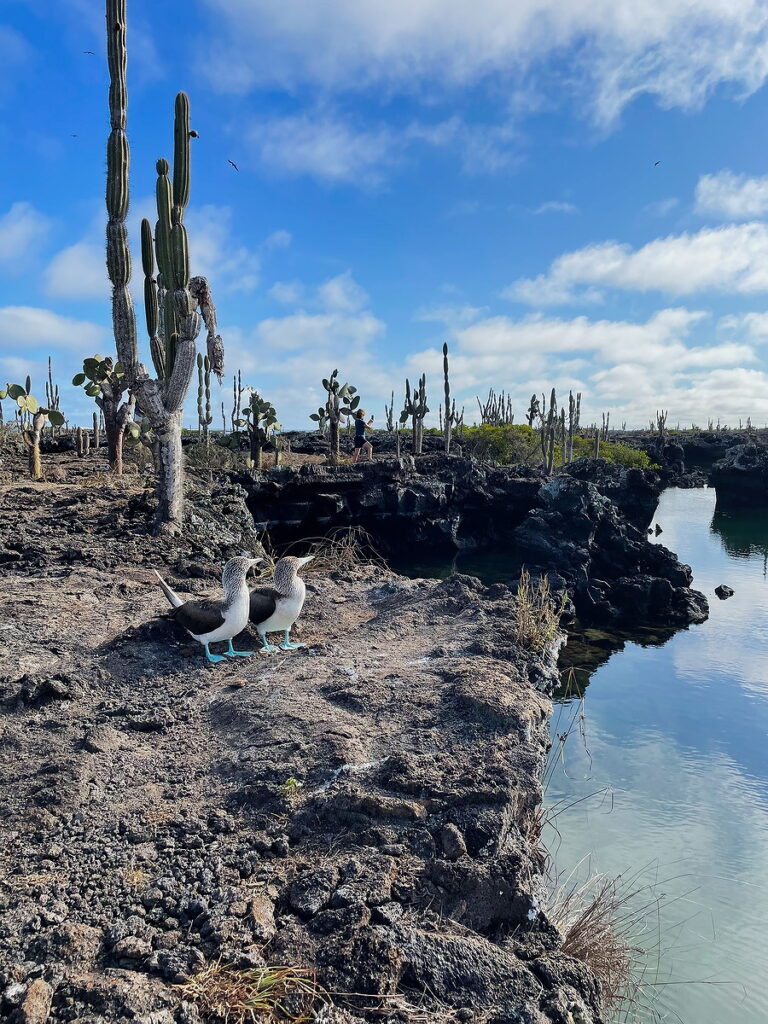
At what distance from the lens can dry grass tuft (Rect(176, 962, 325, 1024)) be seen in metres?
2.19

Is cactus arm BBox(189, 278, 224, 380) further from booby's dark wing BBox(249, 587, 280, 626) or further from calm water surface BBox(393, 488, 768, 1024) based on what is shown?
calm water surface BBox(393, 488, 768, 1024)

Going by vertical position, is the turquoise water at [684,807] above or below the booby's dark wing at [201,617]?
below

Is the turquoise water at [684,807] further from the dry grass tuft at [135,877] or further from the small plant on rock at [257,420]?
the small plant on rock at [257,420]

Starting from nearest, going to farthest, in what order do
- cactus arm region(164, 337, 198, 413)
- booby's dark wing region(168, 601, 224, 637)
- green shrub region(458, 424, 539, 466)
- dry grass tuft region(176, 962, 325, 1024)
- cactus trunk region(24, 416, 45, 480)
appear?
1. dry grass tuft region(176, 962, 325, 1024)
2. booby's dark wing region(168, 601, 224, 637)
3. cactus arm region(164, 337, 198, 413)
4. cactus trunk region(24, 416, 45, 480)
5. green shrub region(458, 424, 539, 466)

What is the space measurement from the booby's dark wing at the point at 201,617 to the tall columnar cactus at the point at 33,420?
1282 centimetres

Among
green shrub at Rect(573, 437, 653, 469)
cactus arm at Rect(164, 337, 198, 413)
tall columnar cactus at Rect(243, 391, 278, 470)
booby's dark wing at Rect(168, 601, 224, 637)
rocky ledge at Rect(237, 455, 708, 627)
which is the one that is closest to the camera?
booby's dark wing at Rect(168, 601, 224, 637)

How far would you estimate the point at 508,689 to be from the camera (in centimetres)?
480

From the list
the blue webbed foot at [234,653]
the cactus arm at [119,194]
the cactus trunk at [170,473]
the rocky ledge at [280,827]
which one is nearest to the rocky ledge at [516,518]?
the cactus trunk at [170,473]

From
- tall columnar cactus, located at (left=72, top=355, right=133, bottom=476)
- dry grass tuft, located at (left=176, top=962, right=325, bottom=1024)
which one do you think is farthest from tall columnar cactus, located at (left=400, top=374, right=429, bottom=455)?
dry grass tuft, located at (left=176, top=962, right=325, bottom=1024)

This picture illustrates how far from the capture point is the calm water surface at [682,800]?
479cm

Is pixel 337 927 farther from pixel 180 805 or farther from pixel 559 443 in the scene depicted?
pixel 559 443

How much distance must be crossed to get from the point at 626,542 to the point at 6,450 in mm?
20055

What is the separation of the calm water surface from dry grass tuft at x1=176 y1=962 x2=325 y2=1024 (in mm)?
2451

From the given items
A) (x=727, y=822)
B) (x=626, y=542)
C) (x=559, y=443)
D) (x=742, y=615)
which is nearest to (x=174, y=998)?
(x=727, y=822)
